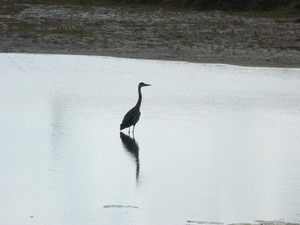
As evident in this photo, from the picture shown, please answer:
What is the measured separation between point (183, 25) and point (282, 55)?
512 centimetres

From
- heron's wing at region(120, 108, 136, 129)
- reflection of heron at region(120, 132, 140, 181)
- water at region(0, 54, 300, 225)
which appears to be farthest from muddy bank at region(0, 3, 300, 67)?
reflection of heron at region(120, 132, 140, 181)

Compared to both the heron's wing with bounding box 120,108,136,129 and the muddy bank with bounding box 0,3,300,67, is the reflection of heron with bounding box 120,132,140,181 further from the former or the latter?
the muddy bank with bounding box 0,3,300,67

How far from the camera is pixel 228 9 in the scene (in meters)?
29.4

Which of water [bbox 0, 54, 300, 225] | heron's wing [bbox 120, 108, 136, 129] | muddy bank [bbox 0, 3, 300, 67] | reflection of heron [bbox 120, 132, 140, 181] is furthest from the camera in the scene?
muddy bank [bbox 0, 3, 300, 67]

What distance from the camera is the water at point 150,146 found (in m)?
8.93

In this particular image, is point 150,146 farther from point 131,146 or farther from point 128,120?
point 128,120

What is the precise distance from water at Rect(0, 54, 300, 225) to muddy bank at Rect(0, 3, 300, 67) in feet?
6.78

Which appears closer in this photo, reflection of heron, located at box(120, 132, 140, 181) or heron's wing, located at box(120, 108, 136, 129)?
reflection of heron, located at box(120, 132, 140, 181)

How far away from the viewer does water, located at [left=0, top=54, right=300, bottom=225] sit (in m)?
8.93

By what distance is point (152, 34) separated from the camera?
977 inches

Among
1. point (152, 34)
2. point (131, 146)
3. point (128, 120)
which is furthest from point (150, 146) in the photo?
point (152, 34)

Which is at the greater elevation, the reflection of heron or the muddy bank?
the muddy bank

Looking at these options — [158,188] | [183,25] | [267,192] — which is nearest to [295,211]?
[267,192]

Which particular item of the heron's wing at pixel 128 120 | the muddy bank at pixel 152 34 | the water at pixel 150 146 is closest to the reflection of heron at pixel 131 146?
the water at pixel 150 146
